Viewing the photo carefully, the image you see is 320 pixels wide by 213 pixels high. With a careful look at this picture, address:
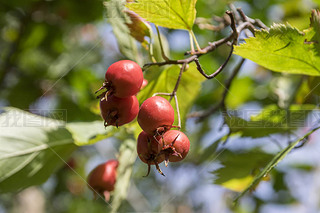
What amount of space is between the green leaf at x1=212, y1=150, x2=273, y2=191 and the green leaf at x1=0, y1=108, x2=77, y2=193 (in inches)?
23.0

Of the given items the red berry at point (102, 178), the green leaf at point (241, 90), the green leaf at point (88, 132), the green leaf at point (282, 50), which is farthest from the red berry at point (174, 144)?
the green leaf at point (241, 90)

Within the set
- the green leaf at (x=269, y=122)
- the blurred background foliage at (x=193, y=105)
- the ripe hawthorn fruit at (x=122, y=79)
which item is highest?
the ripe hawthorn fruit at (x=122, y=79)

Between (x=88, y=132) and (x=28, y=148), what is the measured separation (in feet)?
0.72

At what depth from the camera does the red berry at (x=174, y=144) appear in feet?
2.52

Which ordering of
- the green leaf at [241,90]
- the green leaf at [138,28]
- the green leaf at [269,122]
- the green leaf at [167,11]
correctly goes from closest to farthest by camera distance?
1. the green leaf at [167,11]
2. the green leaf at [138,28]
3. the green leaf at [269,122]
4. the green leaf at [241,90]

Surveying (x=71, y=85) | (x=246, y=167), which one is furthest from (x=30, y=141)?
(x=71, y=85)

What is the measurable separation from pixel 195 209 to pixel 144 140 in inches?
82.2

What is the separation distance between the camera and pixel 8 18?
2154mm

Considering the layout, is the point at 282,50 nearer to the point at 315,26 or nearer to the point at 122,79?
the point at 315,26

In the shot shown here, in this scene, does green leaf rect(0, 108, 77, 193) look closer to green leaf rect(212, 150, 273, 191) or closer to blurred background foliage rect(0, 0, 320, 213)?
blurred background foliage rect(0, 0, 320, 213)

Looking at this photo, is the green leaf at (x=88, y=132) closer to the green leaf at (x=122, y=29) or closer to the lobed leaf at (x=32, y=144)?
the lobed leaf at (x=32, y=144)

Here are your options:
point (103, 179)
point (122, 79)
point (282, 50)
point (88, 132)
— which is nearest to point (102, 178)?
point (103, 179)

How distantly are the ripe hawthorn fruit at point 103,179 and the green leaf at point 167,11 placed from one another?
0.60 m

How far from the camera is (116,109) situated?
84cm
